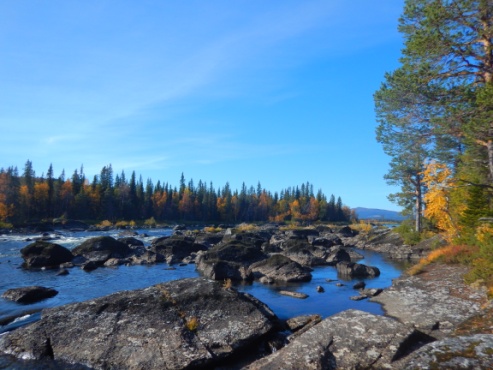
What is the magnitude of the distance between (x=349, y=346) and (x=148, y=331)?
22.8 ft

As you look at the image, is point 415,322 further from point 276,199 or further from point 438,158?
point 276,199

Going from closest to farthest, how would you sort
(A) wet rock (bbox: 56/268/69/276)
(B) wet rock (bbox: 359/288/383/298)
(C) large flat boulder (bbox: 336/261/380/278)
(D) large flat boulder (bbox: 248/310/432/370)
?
(D) large flat boulder (bbox: 248/310/432/370) → (B) wet rock (bbox: 359/288/383/298) → (A) wet rock (bbox: 56/268/69/276) → (C) large flat boulder (bbox: 336/261/380/278)

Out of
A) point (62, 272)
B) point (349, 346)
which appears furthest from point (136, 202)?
point (349, 346)

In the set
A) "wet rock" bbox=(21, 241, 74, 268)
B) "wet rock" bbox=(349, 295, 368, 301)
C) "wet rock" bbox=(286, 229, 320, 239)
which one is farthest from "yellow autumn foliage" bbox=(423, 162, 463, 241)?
"wet rock" bbox=(21, 241, 74, 268)

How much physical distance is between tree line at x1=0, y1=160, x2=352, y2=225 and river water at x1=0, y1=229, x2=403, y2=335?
6756 centimetres

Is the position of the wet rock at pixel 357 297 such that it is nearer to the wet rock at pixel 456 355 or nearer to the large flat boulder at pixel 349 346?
the large flat boulder at pixel 349 346

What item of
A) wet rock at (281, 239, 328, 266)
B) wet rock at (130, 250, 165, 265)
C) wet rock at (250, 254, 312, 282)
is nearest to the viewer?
wet rock at (250, 254, 312, 282)

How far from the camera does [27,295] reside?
819 inches

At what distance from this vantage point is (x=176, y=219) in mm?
136250

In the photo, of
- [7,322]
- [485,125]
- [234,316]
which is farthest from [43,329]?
[485,125]

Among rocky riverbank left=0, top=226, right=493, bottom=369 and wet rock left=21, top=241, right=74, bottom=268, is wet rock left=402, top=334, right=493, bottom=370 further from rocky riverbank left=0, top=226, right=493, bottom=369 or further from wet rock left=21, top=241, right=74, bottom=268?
wet rock left=21, top=241, right=74, bottom=268

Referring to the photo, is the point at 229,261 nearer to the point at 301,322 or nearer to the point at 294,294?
the point at 294,294

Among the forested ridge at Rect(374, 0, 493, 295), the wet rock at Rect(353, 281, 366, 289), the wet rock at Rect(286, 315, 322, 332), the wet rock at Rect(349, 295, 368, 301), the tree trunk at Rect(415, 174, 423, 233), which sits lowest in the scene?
the wet rock at Rect(353, 281, 366, 289)

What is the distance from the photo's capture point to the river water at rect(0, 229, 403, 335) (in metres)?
18.5
